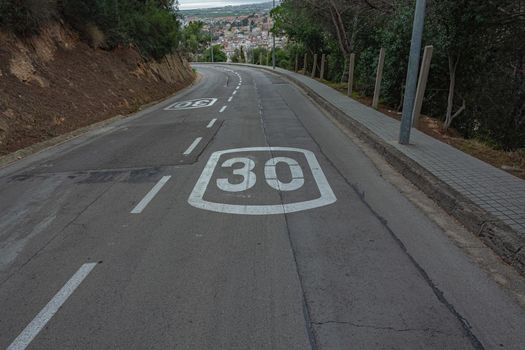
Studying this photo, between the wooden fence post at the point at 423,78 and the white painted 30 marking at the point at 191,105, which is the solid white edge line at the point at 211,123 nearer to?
the white painted 30 marking at the point at 191,105

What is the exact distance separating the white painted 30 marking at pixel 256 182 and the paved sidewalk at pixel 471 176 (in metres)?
1.83

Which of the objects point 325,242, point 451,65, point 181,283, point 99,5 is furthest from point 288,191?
point 99,5

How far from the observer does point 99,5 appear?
1681 cm

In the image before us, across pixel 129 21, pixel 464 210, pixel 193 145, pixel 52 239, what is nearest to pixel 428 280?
pixel 464 210

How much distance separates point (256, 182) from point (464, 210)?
3.08 metres

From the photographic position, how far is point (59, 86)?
44.6 ft

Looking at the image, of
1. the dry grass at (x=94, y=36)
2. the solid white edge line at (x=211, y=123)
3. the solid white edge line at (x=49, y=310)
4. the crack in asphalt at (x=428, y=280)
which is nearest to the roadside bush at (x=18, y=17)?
the dry grass at (x=94, y=36)

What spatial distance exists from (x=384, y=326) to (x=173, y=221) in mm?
2954

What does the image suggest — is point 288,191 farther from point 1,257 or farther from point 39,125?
point 39,125

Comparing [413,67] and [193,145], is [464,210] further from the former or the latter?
[193,145]

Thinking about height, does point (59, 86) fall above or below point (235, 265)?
above

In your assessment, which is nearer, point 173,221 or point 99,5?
point 173,221

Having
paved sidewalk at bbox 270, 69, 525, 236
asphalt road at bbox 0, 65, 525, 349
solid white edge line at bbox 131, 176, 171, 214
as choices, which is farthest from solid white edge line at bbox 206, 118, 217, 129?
solid white edge line at bbox 131, 176, 171, 214

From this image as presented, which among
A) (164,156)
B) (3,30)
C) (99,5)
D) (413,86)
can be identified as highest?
(99,5)
